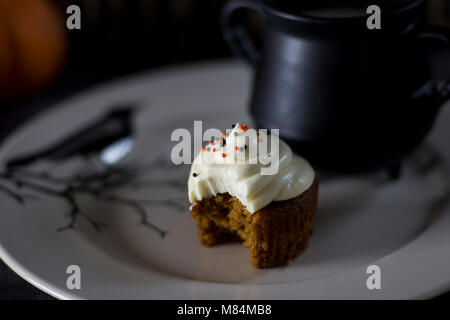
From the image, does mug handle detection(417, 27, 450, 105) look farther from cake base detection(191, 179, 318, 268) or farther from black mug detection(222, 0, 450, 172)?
cake base detection(191, 179, 318, 268)

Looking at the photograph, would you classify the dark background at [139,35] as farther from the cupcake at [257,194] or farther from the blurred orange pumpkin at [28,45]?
the cupcake at [257,194]

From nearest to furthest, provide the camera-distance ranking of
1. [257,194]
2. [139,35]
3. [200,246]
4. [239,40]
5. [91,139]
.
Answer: [257,194]
[200,246]
[239,40]
[91,139]
[139,35]

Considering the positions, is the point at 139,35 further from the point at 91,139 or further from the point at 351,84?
the point at 351,84

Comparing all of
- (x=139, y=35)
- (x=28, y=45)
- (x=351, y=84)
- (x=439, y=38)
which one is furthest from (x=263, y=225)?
(x=139, y=35)

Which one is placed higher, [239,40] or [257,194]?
[239,40]

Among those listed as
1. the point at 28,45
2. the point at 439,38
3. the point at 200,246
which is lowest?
the point at 200,246

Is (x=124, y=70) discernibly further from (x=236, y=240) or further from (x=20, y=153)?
(x=236, y=240)
